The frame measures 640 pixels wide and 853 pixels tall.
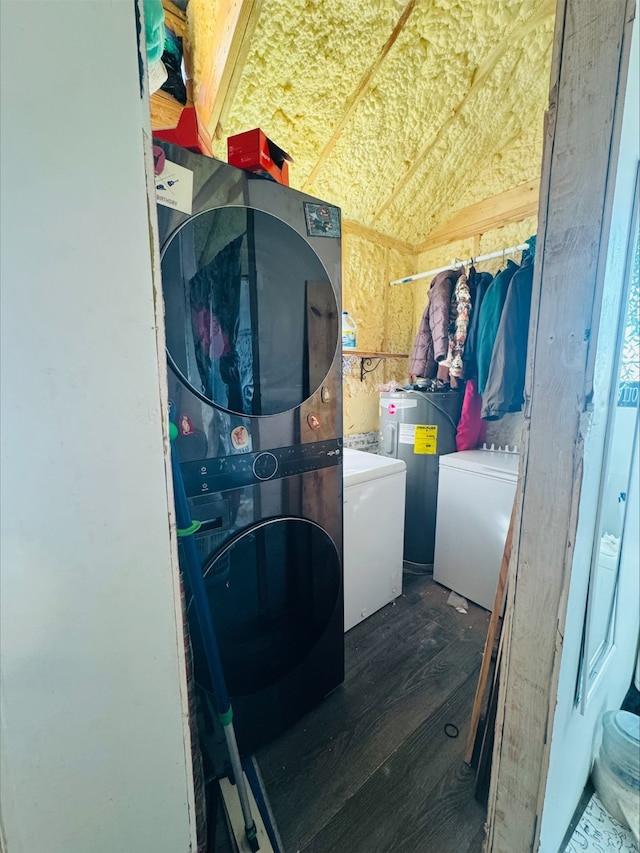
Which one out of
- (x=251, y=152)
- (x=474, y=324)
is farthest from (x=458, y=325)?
(x=251, y=152)

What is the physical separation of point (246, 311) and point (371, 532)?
1246 mm

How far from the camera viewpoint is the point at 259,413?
99 centimetres

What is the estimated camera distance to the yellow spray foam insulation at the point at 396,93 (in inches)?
50.0

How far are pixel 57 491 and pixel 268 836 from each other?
1.22m

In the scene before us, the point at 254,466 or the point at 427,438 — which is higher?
the point at 254,466

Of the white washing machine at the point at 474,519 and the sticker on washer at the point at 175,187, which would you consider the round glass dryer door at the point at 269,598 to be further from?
the white washing machine at the point at 474,519

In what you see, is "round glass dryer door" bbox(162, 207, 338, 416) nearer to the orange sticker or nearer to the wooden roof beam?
the orange sticker

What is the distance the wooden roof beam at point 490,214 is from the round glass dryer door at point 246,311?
1791mm

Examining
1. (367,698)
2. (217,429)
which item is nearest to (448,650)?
(367,698)

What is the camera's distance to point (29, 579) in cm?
39

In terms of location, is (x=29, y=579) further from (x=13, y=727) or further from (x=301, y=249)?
(x=301, y=249)

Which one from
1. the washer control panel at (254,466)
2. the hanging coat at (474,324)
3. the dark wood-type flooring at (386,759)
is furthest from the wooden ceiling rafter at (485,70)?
the dark wood-type flooring at (386,759)

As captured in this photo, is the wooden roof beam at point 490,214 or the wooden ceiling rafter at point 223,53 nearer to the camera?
the wooden ceiling rafter at point 223,53

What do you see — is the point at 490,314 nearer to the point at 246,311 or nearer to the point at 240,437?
the point at 246,311
